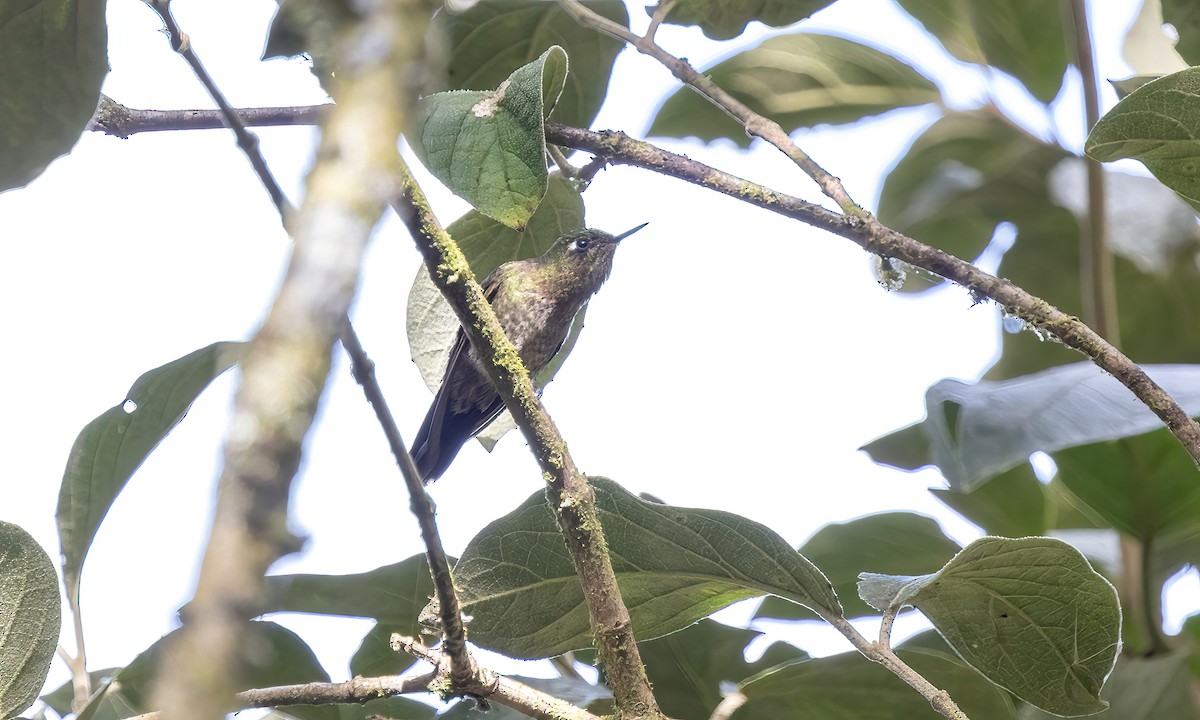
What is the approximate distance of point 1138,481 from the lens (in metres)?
1.34

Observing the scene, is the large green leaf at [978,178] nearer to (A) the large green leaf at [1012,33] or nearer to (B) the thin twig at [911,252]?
(A) the large green leaf at [1012,33]

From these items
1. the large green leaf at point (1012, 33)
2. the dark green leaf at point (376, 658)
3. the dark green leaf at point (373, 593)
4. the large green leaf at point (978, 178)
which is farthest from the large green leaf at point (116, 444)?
the large green leaf at point (1012, 33)

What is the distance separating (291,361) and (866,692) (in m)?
1.02

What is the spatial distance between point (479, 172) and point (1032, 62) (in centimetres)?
140

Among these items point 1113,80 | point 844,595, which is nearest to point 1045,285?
point 1113,80

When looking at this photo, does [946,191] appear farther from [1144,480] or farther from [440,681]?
[440,681]

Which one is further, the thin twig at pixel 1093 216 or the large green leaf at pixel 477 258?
the thin twig at pixel 1093 216

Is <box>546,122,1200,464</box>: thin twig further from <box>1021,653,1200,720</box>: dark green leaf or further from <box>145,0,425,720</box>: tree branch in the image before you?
<box>145,0,425,720</box>: tree branch

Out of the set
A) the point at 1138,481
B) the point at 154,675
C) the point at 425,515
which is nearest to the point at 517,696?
the point at 425,515

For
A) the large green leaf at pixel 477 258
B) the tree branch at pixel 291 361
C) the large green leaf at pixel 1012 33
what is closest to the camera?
the tree branch at pixel 291 361

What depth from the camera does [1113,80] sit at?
148 centimetres

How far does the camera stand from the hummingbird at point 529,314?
2.28m

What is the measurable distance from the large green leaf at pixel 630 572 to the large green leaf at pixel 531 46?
1.98ft

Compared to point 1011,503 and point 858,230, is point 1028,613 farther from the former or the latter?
point 1011,503
